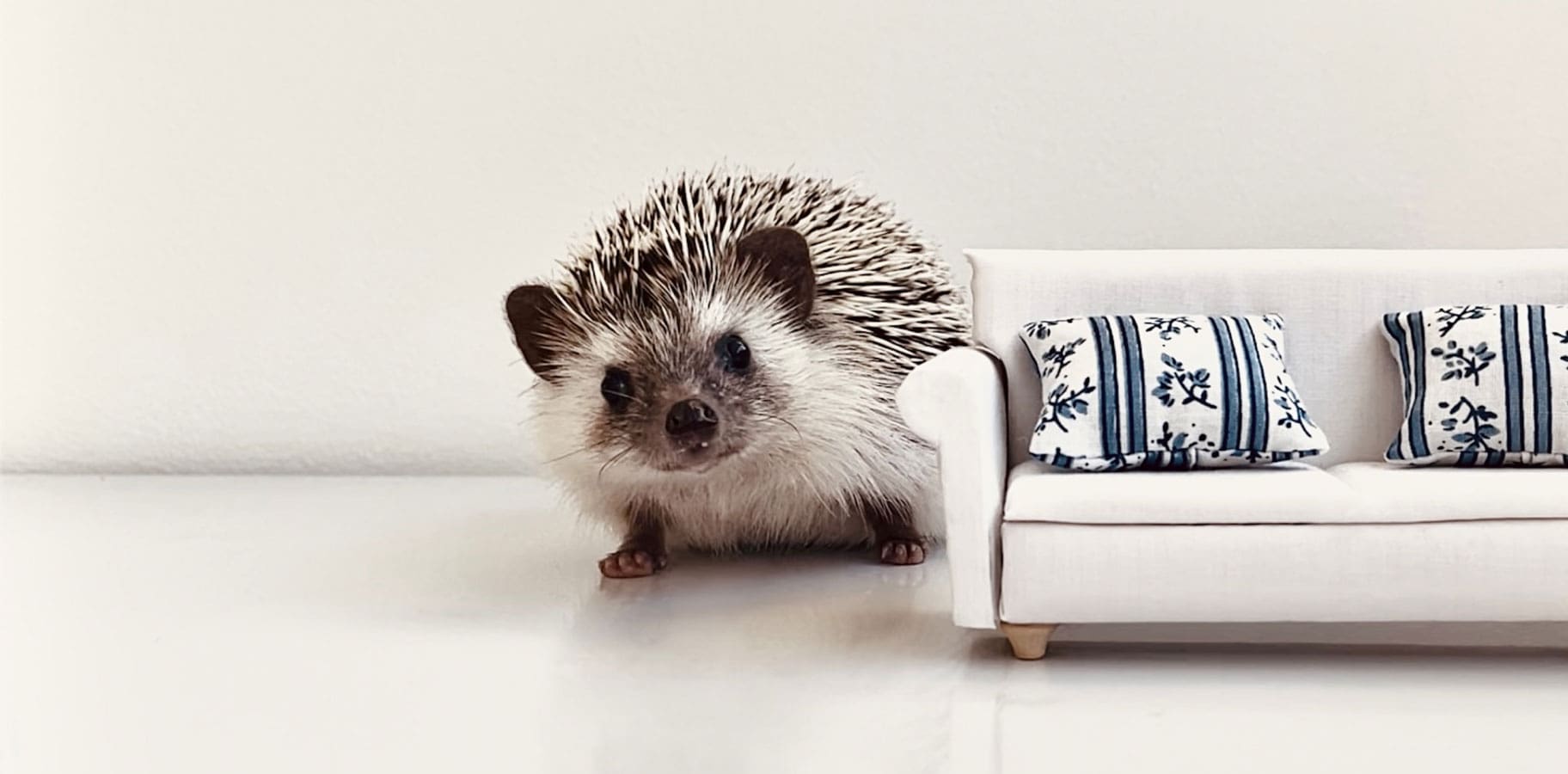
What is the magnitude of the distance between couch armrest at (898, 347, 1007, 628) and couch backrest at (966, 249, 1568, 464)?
561 millimetres

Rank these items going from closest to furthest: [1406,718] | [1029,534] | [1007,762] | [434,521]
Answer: [1007,762]
[1406,718]
[1029,534]
[434,521]

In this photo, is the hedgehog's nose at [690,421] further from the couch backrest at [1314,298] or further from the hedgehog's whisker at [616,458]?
the couch backrest at [1314,298]

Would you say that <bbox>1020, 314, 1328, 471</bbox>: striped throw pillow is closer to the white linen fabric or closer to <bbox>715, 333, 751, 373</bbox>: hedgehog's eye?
the white linen fabric

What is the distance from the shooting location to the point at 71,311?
5.59 metres

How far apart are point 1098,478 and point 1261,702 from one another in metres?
0.52

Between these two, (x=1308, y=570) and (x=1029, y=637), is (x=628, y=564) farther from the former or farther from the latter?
(x=1308, y=570)

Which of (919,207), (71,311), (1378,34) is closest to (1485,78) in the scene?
(1378,34)

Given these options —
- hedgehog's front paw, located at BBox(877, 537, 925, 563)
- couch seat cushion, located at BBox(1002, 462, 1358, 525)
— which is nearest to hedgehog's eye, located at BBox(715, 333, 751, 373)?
hedgehog's front paw, located at BBox(877, 537, 925, 563)

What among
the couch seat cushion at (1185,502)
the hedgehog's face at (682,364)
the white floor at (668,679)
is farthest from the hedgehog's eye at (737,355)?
the couch seat cushion at (1185,502)

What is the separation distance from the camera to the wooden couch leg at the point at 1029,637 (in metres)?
2.83

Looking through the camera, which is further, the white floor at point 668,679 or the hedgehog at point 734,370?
the hedgehog at point 734,370

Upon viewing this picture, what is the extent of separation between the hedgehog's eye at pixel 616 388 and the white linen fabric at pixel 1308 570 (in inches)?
43.2

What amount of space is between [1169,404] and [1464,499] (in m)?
0.58

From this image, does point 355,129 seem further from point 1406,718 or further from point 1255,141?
point 1406,718
